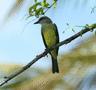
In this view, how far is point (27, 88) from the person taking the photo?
344mm

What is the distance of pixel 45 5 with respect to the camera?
1.62 feet

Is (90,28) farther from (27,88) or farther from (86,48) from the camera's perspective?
(27,88)

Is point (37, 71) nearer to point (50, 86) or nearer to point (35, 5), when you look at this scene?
point (50, 86)

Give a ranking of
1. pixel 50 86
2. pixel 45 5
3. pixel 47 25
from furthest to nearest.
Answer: pixel 47 25
pixel 45 5
pixel 50 86

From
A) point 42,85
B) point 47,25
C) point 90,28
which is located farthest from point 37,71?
point 47,25

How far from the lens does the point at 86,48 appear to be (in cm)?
40

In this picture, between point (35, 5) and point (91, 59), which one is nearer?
point (91, 59)

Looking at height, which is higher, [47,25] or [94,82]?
[94,82]

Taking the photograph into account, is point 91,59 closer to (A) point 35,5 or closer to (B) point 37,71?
(B) point 37,71

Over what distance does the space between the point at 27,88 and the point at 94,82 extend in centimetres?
11

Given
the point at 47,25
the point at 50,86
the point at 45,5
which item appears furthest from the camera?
the point at 47,25

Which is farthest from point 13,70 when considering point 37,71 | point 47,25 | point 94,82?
point 47,25

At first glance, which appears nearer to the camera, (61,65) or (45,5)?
(61,65)

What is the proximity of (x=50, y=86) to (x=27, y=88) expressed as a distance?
0.04 meters
